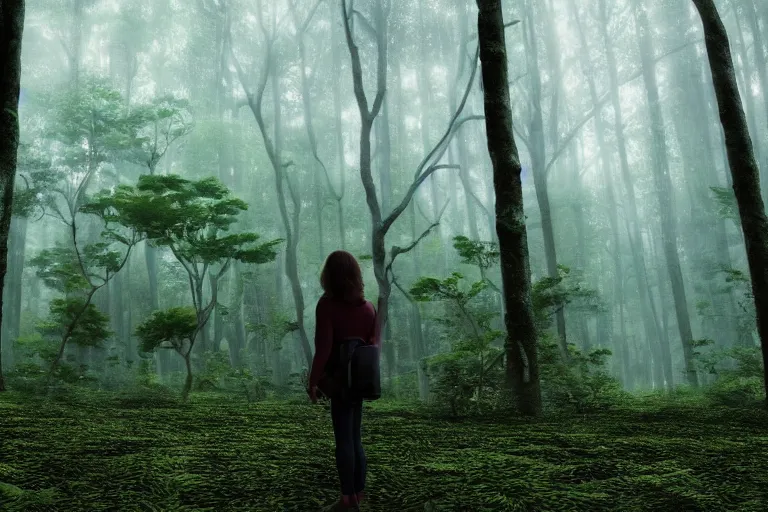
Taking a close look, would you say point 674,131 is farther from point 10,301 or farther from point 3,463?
point 10,301

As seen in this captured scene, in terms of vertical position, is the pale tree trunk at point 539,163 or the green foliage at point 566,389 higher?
the pale tree trunk at point 539,163

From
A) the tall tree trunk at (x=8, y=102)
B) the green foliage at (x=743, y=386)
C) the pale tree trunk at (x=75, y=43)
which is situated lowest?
the green foliage at (x=743, y=386)

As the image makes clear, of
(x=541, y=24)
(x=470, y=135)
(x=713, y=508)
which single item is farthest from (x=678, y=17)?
(x=713, y=508)

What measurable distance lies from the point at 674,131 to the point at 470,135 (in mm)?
12020

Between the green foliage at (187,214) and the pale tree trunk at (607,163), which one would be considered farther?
the pale tree trunk at (607,163)

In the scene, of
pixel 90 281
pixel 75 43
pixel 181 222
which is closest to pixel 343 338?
pixel 181 222

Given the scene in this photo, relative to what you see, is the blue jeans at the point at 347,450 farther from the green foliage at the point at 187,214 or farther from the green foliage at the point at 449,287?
the green foliage at the point at 187,214

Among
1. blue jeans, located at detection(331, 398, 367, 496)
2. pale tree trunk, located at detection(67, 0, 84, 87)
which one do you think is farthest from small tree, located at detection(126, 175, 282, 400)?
pale tree trunk, located at detection(67, 0, 84, 87)

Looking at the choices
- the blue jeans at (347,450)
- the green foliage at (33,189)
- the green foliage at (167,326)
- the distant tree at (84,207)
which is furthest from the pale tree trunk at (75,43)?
the blue jeans at (347,450)

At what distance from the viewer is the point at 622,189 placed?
121ft

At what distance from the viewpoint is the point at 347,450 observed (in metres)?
2.41

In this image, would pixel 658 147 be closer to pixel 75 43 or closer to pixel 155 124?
pixel 155 124

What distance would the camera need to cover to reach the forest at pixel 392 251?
123 inches

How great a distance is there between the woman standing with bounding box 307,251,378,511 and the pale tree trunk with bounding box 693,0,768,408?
490cm
